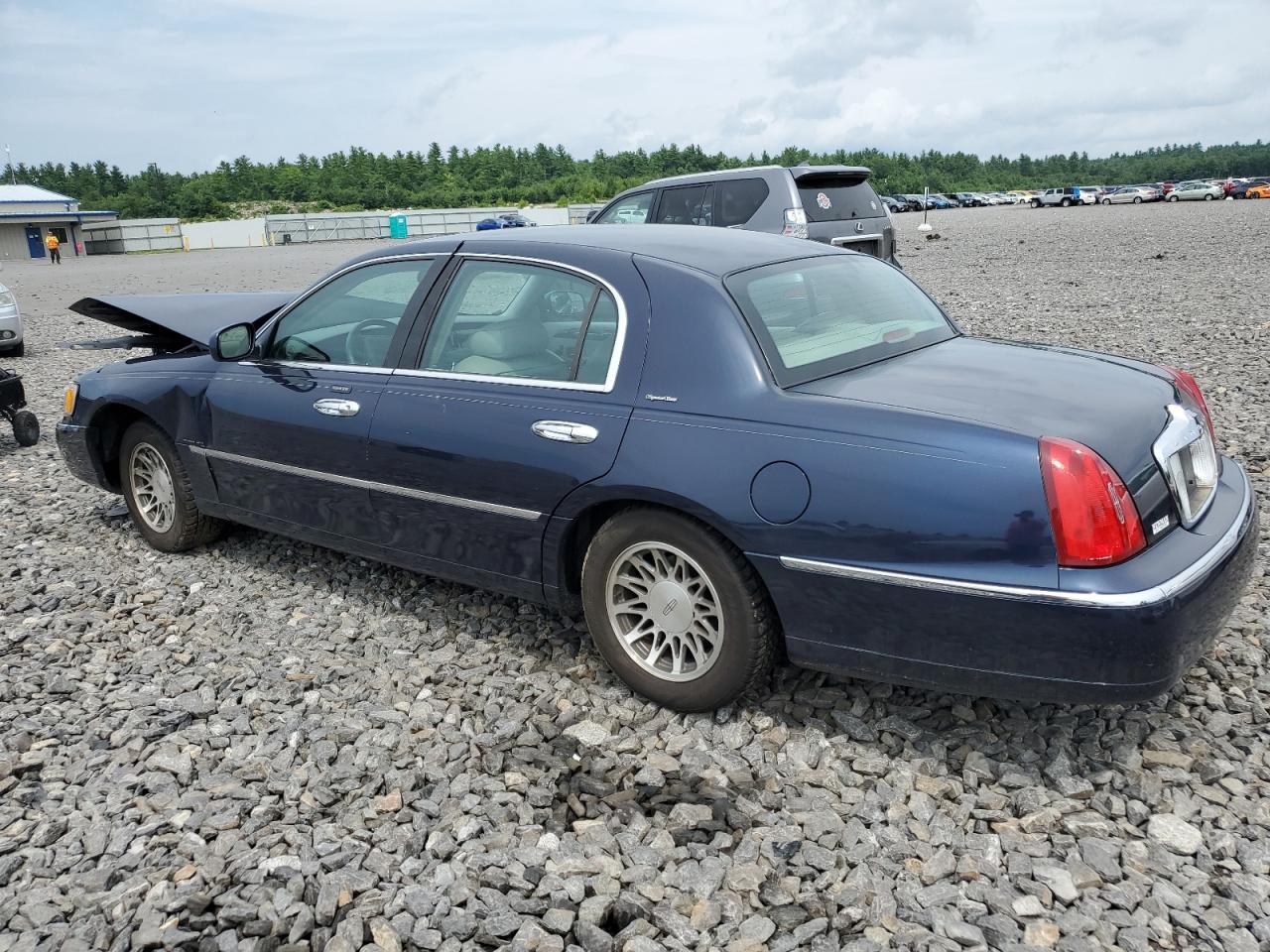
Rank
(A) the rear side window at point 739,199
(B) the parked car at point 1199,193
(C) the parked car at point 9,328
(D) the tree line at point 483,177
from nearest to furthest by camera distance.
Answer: (A) the rear side window at point 739,199 → (C) the parked car at point 9,328 → (B) the parked car at point 1199,193 → (D) the tree line at point 483,177

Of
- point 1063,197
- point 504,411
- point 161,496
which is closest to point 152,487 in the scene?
point 161,496

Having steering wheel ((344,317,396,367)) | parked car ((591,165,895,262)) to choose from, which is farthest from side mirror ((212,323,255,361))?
parked car ((591,165,895,262))

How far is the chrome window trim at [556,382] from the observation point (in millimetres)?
3582

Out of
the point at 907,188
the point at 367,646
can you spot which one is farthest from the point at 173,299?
the point at 907,188

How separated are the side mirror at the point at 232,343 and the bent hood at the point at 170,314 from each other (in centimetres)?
45

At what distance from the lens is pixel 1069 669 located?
2.81 meters

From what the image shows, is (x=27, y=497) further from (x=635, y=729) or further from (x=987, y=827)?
(x=987, y=827)

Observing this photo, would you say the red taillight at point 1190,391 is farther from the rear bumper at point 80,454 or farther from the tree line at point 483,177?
the tree line at point 483,177

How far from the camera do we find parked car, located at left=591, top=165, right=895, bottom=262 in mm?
10641

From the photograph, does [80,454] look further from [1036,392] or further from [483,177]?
[483,177]

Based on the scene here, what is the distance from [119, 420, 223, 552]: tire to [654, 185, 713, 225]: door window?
7.04 metres

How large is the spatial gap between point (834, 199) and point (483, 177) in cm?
12936

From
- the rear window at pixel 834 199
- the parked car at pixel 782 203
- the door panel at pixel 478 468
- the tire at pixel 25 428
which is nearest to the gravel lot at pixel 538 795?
the door panel at pixel 478 468

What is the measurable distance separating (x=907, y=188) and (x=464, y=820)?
13326 centimetres
